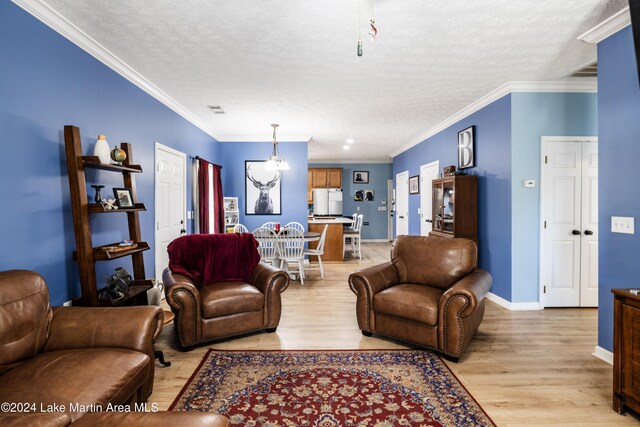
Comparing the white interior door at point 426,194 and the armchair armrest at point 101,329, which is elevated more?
the white interior door at point 426,194

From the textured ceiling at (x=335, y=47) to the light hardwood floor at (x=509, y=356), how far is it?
263 centimetres

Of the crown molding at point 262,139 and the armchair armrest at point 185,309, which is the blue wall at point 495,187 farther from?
the armchair armrest at point 185,309

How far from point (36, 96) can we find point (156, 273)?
239cm

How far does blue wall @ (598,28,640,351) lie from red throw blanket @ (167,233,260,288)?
3114 mm

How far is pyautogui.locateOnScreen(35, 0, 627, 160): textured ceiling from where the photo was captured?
94.3 inches

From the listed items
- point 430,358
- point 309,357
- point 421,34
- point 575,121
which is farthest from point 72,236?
point 575,121

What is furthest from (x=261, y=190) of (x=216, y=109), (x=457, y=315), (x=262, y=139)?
(x=457, y=315)

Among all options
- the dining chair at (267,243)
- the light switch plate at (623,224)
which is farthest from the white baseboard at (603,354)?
the dining chair at (267,243)

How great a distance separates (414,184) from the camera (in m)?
7.62

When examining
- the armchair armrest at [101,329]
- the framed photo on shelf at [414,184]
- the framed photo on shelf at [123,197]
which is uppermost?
the framed photo on shelf at [414,184]

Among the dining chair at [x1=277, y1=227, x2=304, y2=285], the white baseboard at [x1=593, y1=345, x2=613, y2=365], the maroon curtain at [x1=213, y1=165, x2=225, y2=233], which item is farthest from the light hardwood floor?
the maroon curtain at [x1=213, y1=165, x2=225, y2=233]

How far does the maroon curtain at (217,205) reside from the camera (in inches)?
239

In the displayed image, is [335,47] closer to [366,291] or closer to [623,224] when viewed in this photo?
[366,291]

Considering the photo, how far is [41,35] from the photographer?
7.79ft
